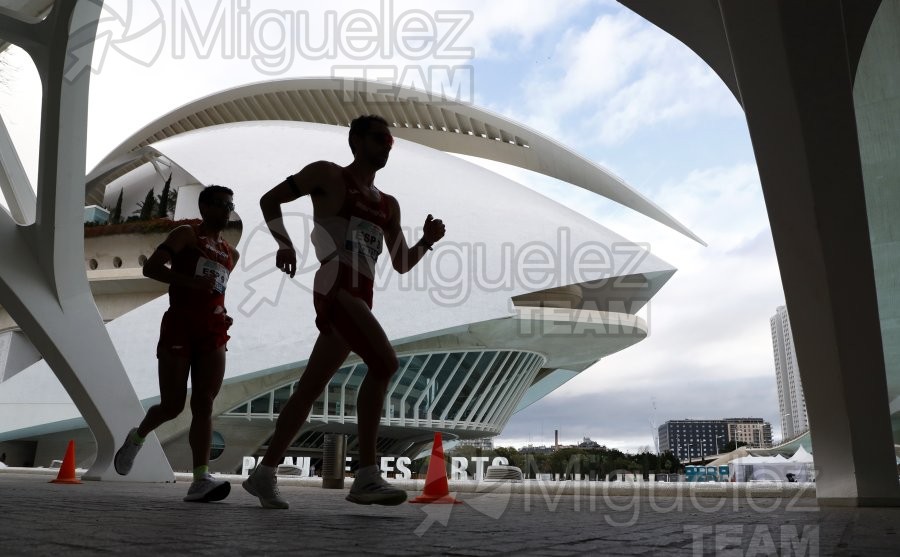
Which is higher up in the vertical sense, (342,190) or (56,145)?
(56,145)

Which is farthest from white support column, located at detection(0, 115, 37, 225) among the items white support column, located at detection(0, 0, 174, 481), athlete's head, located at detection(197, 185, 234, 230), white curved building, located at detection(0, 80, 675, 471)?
white curved building, located at detection(0, 80, 675, 471)

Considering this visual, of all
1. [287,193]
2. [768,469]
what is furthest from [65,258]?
[768,469]

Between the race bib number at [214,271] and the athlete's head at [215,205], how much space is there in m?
0.24

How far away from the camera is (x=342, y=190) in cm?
281

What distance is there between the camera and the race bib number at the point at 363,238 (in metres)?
2.75

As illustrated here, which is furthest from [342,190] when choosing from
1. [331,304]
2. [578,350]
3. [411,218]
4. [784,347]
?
[784,347]

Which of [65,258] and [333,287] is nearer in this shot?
[333,287]

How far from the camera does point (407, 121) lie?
29.2 meters

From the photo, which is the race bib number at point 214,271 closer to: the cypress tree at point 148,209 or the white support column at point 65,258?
the white support column at point 65,258

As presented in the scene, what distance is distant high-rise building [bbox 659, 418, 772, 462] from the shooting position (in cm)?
7031

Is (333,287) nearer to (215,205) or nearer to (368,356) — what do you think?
(368,356)

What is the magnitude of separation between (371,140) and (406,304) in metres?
15.6

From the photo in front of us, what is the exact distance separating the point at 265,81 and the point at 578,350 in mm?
17733

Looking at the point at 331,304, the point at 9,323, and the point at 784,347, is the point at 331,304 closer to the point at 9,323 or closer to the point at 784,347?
the point at 9,323
